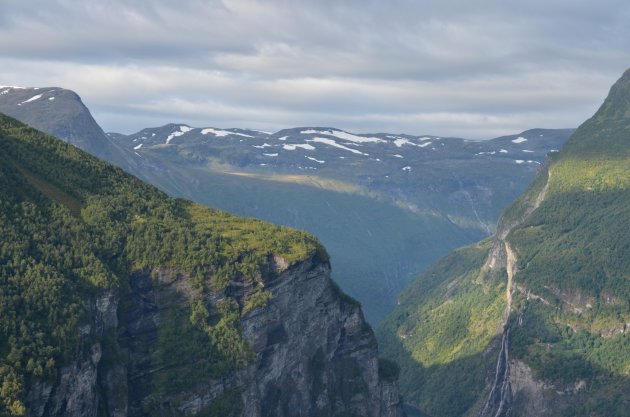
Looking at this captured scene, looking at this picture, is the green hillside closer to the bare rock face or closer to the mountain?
the mountain

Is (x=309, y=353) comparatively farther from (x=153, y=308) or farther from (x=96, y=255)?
(x=96, y=255)

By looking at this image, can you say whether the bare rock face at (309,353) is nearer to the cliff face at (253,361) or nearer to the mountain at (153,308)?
the cliff face at (253,361)

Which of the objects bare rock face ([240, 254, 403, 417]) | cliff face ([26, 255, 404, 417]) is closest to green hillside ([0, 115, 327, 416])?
cliff face ([26, 255, 404, 417])

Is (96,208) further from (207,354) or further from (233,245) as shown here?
(207,354)

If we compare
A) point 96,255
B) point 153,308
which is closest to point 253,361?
point 153,308

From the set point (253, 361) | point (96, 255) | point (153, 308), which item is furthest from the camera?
point (253, 361)

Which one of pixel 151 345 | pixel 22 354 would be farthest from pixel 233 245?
pixel 22 354
